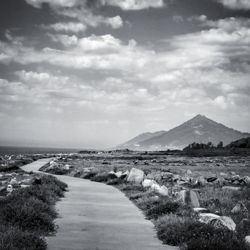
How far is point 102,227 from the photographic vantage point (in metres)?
11.6

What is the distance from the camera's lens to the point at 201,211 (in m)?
13.9

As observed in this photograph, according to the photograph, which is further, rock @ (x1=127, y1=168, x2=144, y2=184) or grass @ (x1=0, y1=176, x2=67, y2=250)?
rock @ (x1=127, y1=168, x2=144, y2=184)

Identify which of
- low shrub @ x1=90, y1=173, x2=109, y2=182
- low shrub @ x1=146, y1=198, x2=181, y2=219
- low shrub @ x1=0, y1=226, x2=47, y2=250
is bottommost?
low shrub @ x1=90, y1=173, x2=109, y2=182

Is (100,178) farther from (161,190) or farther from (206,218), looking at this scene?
(206,218)

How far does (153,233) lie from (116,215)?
117 inches

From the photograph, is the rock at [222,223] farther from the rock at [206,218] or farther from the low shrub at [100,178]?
the low shrub at [100,178]

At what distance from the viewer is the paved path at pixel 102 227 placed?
9.55 m

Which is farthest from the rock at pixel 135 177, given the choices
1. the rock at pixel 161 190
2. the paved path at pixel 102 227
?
the paved path at pixel 102 227

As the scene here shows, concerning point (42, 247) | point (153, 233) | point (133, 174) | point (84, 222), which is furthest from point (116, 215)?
point (133, 174)

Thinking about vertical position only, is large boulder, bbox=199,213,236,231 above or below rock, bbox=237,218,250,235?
above

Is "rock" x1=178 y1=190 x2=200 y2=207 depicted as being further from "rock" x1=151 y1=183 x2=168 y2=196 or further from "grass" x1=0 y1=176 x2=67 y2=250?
"grass" x1=0 y1=176 x2=67 y2=250

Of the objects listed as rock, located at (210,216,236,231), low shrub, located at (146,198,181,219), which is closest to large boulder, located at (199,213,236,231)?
rock, located at (210,216,236,231)

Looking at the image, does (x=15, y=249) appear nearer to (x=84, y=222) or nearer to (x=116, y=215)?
(x=84, y=222)

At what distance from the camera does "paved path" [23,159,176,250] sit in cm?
955
